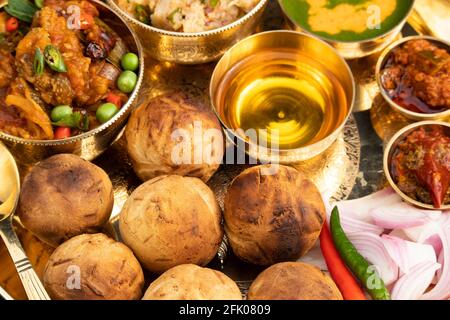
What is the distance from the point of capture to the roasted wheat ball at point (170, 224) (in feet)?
10.8

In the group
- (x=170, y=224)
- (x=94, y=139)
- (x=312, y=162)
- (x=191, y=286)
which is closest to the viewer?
(x=191, y=286)

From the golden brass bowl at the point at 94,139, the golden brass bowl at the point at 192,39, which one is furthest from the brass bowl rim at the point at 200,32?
the golden brass bowl at the point at 94,139

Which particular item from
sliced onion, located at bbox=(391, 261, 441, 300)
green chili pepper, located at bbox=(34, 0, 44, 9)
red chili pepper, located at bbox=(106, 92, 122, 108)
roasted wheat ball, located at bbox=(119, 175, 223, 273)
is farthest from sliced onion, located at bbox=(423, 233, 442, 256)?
green chili pepper, located at bbox=(34, 0, 44, 9)

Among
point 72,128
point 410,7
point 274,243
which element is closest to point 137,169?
point 72,128

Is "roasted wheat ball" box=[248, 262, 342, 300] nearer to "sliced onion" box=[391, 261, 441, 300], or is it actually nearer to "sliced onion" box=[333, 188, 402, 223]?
"sliced onion" box=[391, 261, 441, 300]

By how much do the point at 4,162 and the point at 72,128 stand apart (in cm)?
47

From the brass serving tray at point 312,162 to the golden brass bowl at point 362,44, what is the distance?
15 centimetres

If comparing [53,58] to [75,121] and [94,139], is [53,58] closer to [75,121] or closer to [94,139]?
[75,121]

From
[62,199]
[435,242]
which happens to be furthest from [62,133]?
[435,242]

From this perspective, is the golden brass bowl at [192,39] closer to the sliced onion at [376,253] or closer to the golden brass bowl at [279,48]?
the golden brass bowl at [279,48]

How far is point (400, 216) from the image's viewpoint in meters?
3.82

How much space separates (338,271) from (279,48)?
1.68m

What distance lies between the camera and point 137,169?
3.86 meters

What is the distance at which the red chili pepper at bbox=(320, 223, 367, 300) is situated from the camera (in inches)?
139
